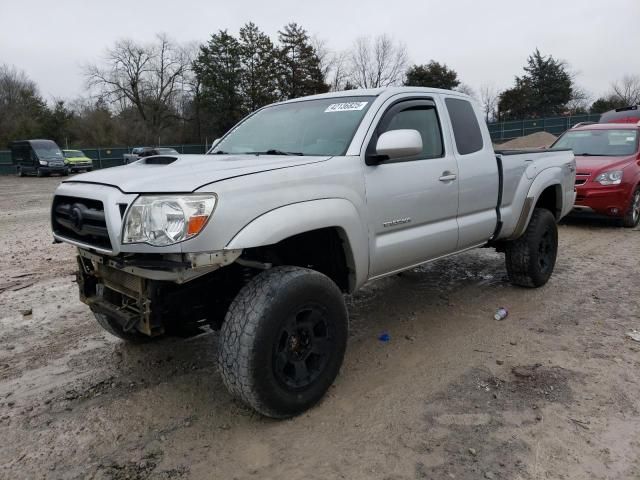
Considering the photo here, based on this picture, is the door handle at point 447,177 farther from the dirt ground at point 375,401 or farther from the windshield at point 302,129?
the dirt ground at point 375,401

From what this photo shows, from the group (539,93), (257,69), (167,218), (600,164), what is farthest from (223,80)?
(167,218)

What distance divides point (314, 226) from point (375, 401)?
1.18 metres

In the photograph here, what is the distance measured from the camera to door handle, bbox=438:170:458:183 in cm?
386

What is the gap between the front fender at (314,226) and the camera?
264 centimetres

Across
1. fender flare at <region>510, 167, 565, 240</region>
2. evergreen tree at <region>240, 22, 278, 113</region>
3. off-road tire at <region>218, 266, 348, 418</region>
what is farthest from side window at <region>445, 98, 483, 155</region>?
evergreen tree at <region>240, 22, 278, 113</region>

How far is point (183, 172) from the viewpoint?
2.83 metres

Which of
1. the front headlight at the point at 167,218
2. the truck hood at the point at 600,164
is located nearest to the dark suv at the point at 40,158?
the truck hood at the point at 600,164

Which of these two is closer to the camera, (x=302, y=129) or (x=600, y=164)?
(x=302, y=129)

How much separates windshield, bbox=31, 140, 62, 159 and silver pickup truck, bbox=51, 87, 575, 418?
90.5 ft

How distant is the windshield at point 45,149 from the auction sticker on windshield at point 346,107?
28325 millimetres

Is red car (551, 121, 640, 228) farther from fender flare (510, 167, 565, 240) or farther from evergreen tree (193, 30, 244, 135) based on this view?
evergreen tree (193, 30, 244, 135)

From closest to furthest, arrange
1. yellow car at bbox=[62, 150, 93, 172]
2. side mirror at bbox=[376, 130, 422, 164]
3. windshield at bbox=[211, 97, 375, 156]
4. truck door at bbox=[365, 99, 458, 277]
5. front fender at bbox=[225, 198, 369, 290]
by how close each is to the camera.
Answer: front fender at bbox=[225, 198, 369, 290]
side mirror at bbox=[376, 130, 422, 164]
truck door at bbox=[365, 99, 458, 277]
windshield at bbox=[211, 97, 375, 156]
yellow car at bbox=[62, 150, 93, 172]

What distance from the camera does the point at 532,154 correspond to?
16.7 feet

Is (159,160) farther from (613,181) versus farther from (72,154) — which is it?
(72,154)
